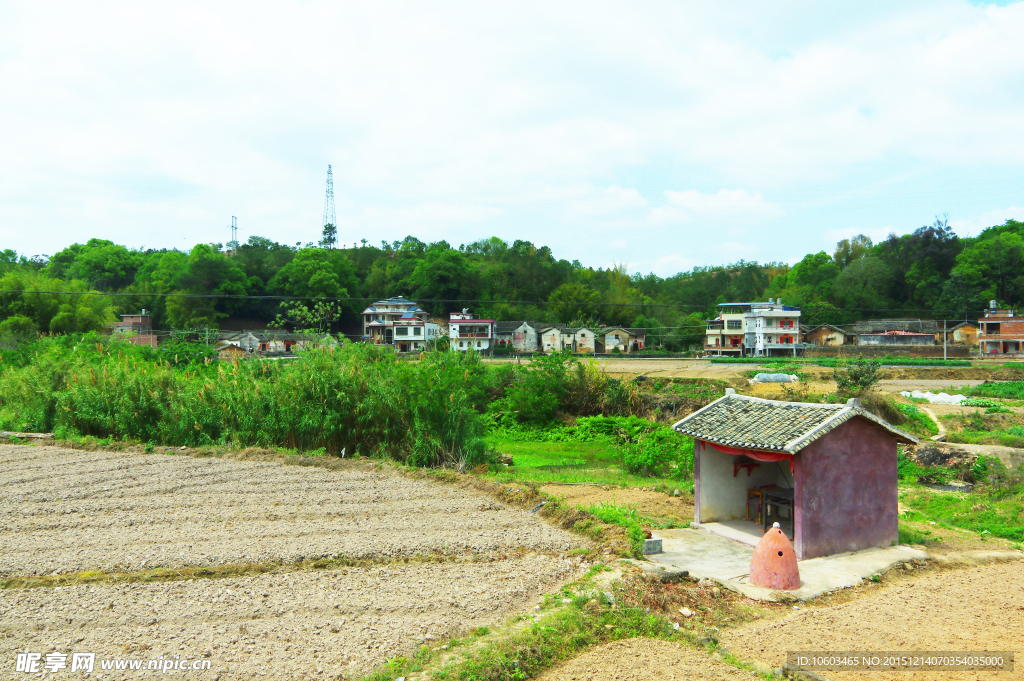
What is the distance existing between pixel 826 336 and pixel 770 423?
223ft

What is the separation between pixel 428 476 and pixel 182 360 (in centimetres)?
1746

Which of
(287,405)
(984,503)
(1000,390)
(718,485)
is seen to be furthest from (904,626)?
(1000,390)

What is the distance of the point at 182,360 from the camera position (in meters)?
26.6

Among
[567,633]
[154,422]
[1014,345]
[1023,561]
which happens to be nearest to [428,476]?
[567,633]

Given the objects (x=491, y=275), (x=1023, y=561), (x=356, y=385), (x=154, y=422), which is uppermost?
(x=491, y=275)

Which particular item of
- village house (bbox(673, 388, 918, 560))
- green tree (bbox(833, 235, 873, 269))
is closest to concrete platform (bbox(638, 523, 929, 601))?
village house (bbox(673, 388, 918, 560))

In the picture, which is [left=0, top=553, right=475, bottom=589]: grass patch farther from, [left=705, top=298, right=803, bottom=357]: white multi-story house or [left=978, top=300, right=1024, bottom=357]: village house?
[left=978, top=300, right=1024, bottom=357]: village house

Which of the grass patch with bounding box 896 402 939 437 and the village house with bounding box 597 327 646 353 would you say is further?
the village house with bounding box 597 327 646 353

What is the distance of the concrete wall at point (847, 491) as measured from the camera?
894 cm

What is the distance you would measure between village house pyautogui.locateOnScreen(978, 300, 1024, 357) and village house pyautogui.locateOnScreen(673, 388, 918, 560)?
196 ft

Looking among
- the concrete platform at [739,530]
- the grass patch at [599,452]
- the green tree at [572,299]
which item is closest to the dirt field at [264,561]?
the concrete platform at [739,530]

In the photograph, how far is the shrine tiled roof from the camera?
904cm

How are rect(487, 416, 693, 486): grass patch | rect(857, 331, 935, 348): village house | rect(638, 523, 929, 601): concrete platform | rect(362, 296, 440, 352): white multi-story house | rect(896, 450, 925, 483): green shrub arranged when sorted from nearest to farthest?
rect(638, 523, 929, 601): concrete platform
rect(487, 416, 693, 486): grass patch
rect(896, 450, 925, 483): green shrub
rect(362, 296, 440, 352): white multi-story house
rect(857, 331, 935, 348): village house

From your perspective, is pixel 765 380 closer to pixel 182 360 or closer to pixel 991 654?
pixel 182 360
